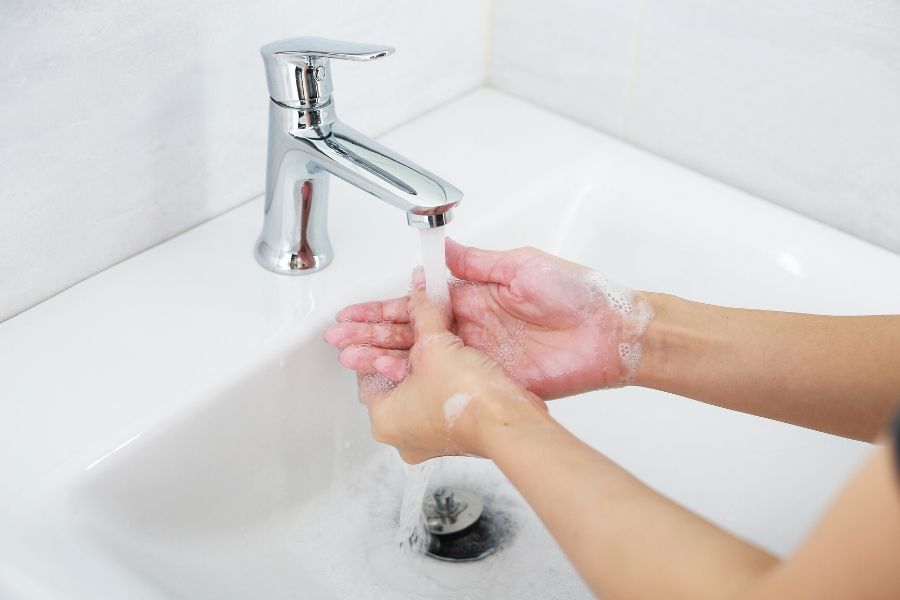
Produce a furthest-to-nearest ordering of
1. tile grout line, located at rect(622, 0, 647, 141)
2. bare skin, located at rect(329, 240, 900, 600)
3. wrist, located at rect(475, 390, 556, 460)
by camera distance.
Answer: tile grout line, located at rect(622, 0, 647, 141) → wrist, located at rect(475, 390, 556, 460) → bare skin, located at rect(329, 240, 900, 600)

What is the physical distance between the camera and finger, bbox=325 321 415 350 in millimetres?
692

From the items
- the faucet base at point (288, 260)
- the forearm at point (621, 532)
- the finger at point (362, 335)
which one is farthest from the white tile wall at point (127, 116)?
the forearm at point (621, 532)

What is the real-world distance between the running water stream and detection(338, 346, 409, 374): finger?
0.20 feet

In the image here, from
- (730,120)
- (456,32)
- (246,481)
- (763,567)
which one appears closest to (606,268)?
(730,120)

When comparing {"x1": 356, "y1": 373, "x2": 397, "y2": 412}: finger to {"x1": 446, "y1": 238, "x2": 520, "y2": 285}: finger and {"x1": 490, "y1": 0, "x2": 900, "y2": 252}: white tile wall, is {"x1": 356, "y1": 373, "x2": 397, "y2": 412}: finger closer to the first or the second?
{"x1": 446, "y1": 238, "x2": 520, "y2": 285}: finger

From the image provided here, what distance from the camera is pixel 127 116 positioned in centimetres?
68

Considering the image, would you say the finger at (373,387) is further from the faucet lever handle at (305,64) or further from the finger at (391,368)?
the faucet lever handle at (305,64)

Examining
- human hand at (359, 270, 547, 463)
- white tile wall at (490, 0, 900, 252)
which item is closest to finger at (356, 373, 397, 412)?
human hand at (359, 270, 547, 463)

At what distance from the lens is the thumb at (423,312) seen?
25.9 inches

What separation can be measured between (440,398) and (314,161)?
196 mm

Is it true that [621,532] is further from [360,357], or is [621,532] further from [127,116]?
[127,116]

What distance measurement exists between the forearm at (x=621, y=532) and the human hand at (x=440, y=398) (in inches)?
1.8

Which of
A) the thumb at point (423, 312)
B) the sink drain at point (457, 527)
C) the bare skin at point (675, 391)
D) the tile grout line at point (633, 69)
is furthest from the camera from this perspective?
the tile grout line at point (633, 69)

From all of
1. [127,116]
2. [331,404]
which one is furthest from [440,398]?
[127,116]
